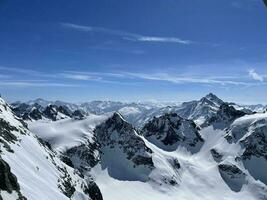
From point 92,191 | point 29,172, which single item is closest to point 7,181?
point 29,172

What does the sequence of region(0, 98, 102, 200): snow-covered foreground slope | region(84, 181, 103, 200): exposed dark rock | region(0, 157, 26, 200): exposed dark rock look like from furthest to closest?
region(84, 181, 103, 200): exposed dark rock
region(0, 98, 102, 200): snow-covered foreground slope
region(0, 157, 26, 200): exposed dark rock

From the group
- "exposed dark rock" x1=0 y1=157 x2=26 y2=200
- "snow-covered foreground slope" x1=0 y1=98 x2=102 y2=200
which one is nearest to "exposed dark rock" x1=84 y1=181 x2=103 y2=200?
"snow-covered foreground slope" x1=0 y1=98 x2=102 y2=200

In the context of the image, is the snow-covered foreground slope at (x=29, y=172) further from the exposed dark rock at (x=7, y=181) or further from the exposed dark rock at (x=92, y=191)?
the exposed dark rock at (x=92, y=191)

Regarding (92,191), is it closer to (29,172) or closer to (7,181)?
(29,172)

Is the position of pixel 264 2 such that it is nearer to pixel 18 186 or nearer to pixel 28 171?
pixel 18 186

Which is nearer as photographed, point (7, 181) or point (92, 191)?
point (7, 181)

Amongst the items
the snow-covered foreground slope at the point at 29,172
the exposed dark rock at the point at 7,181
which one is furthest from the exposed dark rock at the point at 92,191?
the exposed dark rock at the point at 7,181

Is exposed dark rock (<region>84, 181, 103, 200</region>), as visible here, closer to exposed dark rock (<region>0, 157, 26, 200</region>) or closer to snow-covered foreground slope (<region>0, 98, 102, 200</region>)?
snow-covered foreground slope (<region>0, 98, 102, 200</region>)

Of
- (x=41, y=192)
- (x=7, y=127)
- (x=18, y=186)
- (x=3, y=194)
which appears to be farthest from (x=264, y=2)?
(x=7, y=127)
